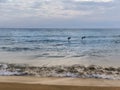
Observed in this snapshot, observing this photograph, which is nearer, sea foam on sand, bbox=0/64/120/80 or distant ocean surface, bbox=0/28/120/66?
sea foam on sand, bbox=0/64/120/80

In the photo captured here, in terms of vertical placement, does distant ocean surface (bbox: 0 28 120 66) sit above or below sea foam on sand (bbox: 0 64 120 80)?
above

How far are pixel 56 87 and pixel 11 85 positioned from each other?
102cm

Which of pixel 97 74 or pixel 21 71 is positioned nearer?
pixel 97 74

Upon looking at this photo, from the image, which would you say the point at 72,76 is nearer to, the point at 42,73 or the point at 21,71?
the point at 42,73

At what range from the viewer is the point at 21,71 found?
9.01m

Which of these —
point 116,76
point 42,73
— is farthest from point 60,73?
point 116,76

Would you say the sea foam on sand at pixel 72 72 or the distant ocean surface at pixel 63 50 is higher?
the distant ocean surface at pixel 63 50

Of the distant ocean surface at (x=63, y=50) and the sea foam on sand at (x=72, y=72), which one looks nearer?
the sea foam on sand at (x=72, y=72)

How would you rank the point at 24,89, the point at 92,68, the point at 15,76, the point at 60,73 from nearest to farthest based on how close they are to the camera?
the point at 24,89 → the point at 15,76 → the point at 60,73 → the point at 92,68

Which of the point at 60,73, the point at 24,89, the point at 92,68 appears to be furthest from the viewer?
the point at 92,68

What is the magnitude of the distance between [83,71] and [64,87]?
3.27 meters

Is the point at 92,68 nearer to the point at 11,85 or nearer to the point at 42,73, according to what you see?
the point at 42,73

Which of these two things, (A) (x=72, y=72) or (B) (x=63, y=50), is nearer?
(A) (x=72, y=72)

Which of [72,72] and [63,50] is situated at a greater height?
[63,50]
